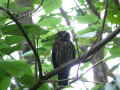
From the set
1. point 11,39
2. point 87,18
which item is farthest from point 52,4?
point 11,39

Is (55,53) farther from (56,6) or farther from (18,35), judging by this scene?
(18,35)

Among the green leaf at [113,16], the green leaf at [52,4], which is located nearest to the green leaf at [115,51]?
the green leaf at [113,16]

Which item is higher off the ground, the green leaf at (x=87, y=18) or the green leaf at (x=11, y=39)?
the green leaf at (x=87, y=18)

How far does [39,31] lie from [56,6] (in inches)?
8.7

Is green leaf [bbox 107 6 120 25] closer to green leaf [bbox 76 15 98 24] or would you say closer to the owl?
green leaf [bbox 76 15 98 24]

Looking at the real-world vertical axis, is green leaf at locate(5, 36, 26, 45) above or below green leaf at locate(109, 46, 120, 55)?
above

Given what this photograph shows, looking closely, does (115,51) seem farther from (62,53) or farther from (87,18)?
(62,53)

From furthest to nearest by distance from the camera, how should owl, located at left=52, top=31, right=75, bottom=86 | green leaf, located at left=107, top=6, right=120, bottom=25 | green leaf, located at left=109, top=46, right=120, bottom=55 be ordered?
owl, located at left=52, top=31, right=75, bottom=86 → green leaf, located at left=107, top=6, right=120, bottom=25 → green leaf, located at left=109, top=46, right=120, bottom=55

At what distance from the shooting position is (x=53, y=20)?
3.00ft

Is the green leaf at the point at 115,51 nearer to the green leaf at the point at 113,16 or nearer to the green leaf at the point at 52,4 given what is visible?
the green leaf at the point at 113,16

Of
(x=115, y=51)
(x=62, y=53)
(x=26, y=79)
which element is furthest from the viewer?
(x=62, y=53)

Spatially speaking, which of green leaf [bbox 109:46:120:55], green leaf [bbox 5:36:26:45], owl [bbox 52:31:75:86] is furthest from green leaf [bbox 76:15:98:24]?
owl [bbox 52:31:75:86]

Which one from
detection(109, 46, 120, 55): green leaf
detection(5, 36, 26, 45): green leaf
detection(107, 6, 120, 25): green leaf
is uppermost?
detection(107, 6, 120, 25): green leaf

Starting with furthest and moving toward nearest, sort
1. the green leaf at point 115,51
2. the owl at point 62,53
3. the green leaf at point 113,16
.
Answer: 1. the owl at point 62,53
2. the green leaf at point 113,16
3. the green leaf at point 115,51
